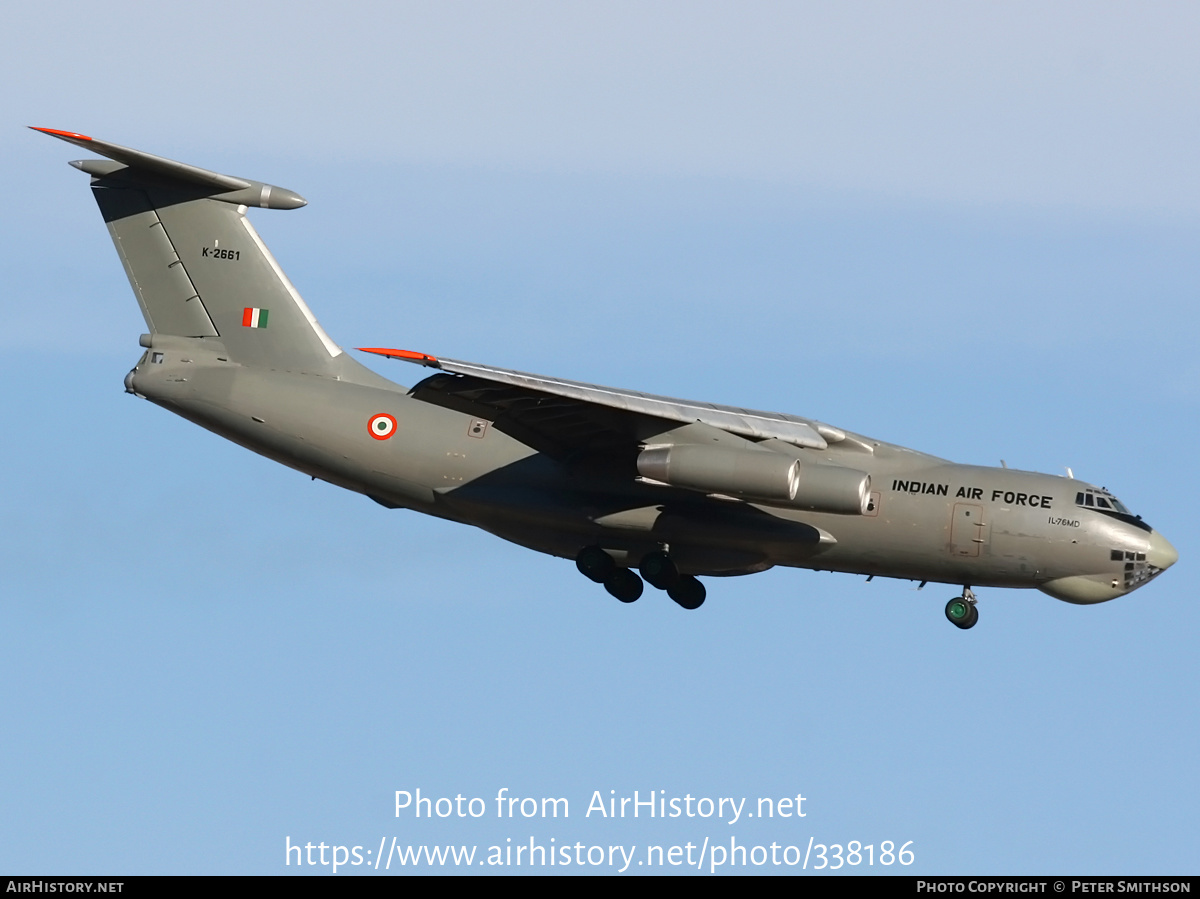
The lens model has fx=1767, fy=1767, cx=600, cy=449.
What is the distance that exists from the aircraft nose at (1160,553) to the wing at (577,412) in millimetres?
3295

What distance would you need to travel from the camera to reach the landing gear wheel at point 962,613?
60.6 feet

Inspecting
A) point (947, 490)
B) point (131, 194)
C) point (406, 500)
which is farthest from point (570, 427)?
point (131, 194)

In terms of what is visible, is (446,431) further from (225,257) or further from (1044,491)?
(1044,491)

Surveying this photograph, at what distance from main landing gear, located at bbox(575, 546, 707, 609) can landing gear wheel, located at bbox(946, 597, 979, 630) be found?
2658 mm

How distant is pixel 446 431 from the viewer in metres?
18.6

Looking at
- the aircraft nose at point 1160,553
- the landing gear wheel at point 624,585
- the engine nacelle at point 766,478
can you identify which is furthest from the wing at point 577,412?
the aircraft nose at point 1160,553

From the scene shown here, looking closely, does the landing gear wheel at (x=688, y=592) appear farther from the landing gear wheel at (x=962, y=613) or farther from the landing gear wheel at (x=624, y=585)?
the landing gear wheel at (x=962, y=613)

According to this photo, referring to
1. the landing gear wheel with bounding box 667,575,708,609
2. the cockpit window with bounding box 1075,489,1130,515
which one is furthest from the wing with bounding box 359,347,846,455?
the cockpit window with bounding box 1075,489,1130,515

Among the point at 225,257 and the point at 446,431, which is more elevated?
the point at 225,257

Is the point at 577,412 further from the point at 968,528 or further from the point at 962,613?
the point at 962,613

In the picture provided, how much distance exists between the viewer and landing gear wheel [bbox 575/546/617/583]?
18766 millimetres

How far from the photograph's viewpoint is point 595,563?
1877 cm

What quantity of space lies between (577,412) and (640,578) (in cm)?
256
